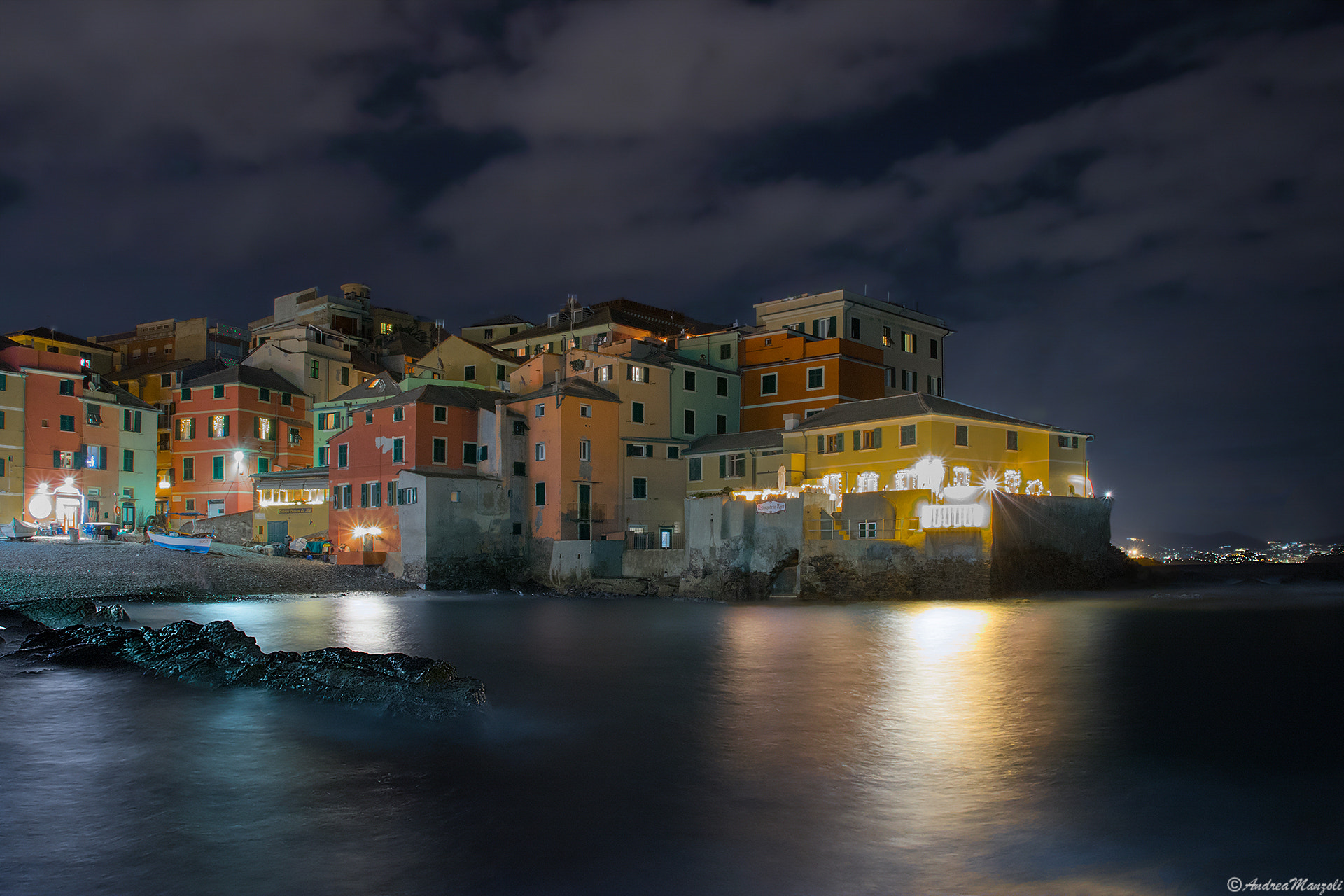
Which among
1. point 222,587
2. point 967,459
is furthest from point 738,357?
point 222,587

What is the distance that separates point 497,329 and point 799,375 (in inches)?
1335

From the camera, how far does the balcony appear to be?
51.7 meters

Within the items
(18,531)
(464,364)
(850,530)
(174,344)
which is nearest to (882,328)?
(850,530)

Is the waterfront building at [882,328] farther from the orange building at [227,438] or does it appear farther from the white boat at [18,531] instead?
the white boat at [18,531]

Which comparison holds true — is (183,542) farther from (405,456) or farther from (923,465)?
(923,465)

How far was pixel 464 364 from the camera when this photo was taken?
67.3 metres

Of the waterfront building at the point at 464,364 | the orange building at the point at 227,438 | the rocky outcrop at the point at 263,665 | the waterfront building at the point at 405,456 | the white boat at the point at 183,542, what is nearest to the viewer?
the rocky outcrop at the point at 263,665

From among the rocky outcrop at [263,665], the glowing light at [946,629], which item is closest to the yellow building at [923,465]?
the glowing light at [946,629]

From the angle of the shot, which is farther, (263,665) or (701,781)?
(263,665)

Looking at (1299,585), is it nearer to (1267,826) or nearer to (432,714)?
(1267,826)

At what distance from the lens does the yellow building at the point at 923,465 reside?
133 ft

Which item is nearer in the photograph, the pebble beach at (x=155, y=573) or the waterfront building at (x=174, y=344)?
the pebble beach at (x=155, y=573)

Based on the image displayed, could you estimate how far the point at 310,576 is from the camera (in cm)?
4878

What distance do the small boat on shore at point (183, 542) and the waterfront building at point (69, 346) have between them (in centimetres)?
2725
